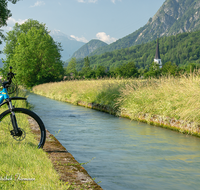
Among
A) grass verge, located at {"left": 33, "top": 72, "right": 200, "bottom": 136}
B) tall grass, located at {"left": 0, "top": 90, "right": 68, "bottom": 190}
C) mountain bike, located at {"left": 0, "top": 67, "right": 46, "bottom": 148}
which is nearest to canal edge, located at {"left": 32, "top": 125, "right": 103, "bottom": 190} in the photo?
tall grass, located at {"left": 0, "top": 90, "right": 68, "bottom": 190}

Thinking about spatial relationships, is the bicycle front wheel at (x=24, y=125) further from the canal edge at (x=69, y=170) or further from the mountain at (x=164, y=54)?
the mountain at (x=164, y=54)

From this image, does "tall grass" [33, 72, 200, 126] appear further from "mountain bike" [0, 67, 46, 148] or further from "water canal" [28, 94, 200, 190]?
"mountain bike" [0, 67, 46, 148]

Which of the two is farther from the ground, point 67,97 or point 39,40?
point 39,40

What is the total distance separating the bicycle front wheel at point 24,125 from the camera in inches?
168

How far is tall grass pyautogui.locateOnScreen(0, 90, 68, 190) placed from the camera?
2.90 meters

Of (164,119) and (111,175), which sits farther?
(164,119)

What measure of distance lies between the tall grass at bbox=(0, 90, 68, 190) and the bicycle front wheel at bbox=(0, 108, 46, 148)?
36mm

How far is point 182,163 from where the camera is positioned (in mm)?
5359

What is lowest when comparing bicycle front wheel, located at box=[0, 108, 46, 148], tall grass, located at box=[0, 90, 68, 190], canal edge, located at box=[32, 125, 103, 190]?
canal edge, located at box=[32, 125, 103, 190]

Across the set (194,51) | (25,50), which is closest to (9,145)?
(25,50)

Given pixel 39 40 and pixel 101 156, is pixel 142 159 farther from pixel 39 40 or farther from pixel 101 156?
pixel 39 40

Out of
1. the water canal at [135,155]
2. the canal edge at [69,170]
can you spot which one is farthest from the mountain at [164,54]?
the canal edge at [69,170]

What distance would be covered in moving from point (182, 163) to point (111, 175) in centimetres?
177

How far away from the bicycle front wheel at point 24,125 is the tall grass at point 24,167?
0.04 m
